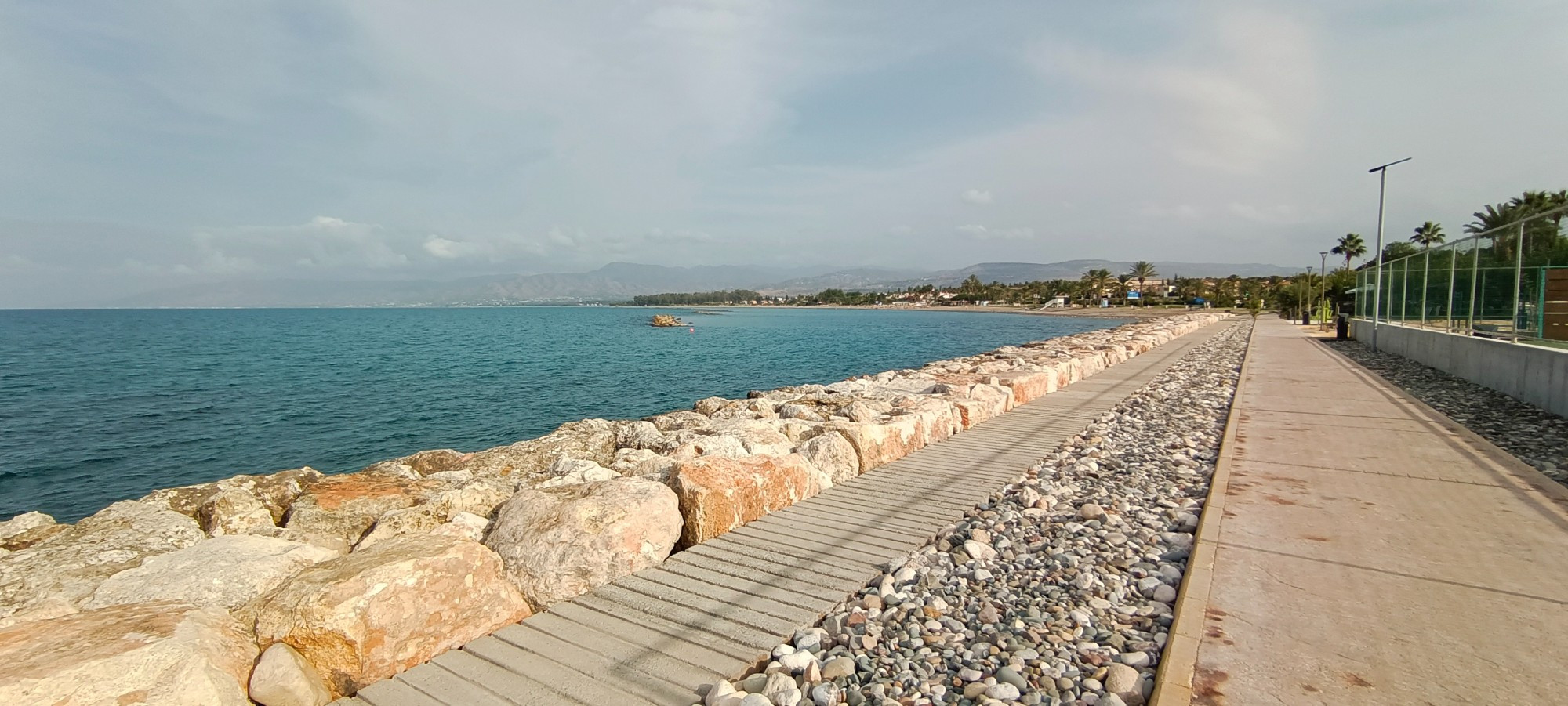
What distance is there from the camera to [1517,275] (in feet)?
32.8

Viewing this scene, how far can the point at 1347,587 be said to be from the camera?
3.72 metres

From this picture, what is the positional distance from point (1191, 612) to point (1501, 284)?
482 inches

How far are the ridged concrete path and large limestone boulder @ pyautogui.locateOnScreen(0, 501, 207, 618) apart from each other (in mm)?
2163

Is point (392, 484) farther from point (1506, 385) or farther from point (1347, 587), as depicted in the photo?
point (1506, 385)

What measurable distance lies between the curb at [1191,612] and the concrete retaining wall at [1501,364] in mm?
6456

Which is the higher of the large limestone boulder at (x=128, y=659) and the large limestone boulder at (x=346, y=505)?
the large limestone boulder at (x=128, y=659)

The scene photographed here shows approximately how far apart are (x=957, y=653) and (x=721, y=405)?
818 centimetres

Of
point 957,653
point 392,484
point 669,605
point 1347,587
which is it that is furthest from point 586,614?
point 1347,587

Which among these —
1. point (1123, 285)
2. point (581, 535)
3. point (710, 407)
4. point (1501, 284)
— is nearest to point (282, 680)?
point (581, 535)

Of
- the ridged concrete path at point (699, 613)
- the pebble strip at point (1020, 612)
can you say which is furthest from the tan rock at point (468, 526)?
the pebble strip at point (1020, 612)

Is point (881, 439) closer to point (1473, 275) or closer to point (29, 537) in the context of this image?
point (29, 537)

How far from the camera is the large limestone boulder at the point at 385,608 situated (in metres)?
3.20

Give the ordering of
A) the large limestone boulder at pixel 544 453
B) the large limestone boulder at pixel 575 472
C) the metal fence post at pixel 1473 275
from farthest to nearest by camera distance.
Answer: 1. the metal fence post at pixel 1473 275
2. the large limestone boulder at pixel 544 453
3. the large limestone boulder at pixel 575 472

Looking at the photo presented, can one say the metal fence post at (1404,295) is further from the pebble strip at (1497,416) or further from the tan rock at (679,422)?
the tan rock at (679,422)
